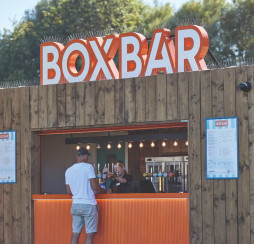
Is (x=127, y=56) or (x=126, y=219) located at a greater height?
(x=127, y=56)

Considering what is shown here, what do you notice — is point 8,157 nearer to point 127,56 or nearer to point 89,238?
point 89,238

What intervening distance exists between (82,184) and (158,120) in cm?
146

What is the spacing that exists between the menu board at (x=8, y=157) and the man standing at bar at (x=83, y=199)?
4.84ft

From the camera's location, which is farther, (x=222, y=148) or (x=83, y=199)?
(x=83, y=199)

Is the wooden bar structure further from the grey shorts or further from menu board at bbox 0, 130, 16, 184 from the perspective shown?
the grey shorts

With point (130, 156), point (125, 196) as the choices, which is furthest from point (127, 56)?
point (130, 156)

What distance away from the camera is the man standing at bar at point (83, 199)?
10016mm

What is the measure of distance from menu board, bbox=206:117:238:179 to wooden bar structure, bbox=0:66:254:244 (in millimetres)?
77

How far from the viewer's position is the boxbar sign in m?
11.2


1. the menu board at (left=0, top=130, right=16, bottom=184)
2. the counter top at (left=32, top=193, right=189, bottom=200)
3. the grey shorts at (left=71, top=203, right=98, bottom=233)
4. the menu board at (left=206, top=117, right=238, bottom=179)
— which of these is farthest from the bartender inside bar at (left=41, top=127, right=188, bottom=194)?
the menu board at (left=206, top=117, right=238, bottom=179)

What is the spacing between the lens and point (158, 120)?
10.2 metres

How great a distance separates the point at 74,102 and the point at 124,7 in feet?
84.5

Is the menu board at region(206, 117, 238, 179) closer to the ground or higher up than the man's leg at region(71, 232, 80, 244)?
higher up

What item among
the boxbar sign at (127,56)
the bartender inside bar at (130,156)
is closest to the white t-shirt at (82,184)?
the bartender inside bar at (130,156)
